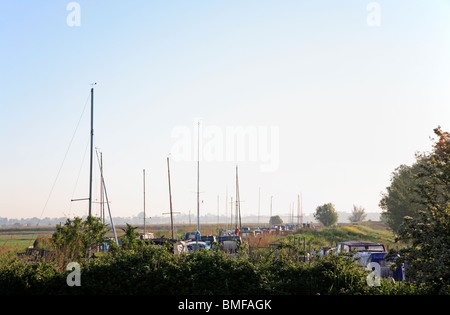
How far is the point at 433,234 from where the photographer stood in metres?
12.3

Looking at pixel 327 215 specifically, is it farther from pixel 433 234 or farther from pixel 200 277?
pixel 200 277

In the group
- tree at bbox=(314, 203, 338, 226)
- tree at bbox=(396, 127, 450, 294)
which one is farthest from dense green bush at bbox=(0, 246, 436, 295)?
tree at bbox=(314, 203, 338, 226)

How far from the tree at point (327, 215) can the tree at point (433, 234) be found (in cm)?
7213

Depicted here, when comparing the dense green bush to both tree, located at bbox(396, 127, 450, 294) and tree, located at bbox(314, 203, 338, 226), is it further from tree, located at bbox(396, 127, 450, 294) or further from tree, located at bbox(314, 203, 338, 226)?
tree, located at bbox(314, 203, 338, 226)

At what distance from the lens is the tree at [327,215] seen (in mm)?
84688

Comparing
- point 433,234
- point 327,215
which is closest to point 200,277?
point 433,234

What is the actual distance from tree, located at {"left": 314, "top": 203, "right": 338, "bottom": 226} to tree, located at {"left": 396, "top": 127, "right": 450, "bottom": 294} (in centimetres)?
7213

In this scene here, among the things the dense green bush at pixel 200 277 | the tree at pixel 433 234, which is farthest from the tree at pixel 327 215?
the dense green bush at pixel 200 277

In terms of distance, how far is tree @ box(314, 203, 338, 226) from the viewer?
8469 cm

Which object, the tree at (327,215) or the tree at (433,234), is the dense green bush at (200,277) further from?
the tree at (327,215)

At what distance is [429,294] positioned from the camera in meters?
11.6
